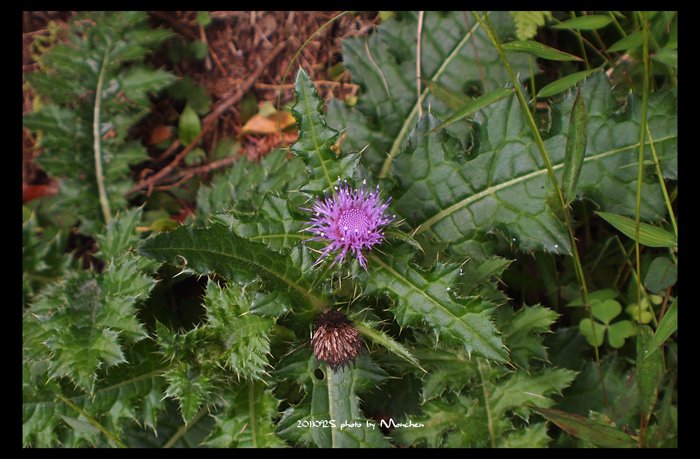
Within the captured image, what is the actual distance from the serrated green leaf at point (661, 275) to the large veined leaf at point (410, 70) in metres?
1.20

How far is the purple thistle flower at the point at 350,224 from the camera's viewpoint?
8.13ft

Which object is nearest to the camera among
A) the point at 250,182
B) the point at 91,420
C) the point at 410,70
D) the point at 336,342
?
the point at 336,342

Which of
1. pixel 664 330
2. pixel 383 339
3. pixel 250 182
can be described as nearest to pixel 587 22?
pixel 664 330

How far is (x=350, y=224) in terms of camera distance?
2.47 m

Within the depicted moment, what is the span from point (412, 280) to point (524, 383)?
0.90 metres

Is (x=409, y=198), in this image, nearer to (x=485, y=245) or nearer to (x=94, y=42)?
(x=485, y=245)

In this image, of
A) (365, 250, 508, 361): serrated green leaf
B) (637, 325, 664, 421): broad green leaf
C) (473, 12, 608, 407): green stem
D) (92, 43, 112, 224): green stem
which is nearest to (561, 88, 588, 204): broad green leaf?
(473, 12, 608, 407): green stem

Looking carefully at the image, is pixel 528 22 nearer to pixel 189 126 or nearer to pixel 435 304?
pixel 435 304

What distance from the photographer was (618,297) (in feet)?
11.7

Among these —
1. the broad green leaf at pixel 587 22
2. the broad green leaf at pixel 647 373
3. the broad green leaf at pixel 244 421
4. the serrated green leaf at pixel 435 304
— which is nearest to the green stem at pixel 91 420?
the broad green leaf at pixel 244 421

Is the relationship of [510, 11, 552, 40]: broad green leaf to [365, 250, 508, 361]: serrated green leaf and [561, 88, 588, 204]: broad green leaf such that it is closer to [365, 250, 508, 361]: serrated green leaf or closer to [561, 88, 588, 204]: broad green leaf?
[561, 88, 588, 204]: broad green leaf

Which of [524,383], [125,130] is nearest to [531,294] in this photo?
[524,383]

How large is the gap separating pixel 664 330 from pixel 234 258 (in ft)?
6.20

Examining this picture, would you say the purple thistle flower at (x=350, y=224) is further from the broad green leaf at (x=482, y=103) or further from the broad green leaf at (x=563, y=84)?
the broad green leaf at (x=563, y=84)
